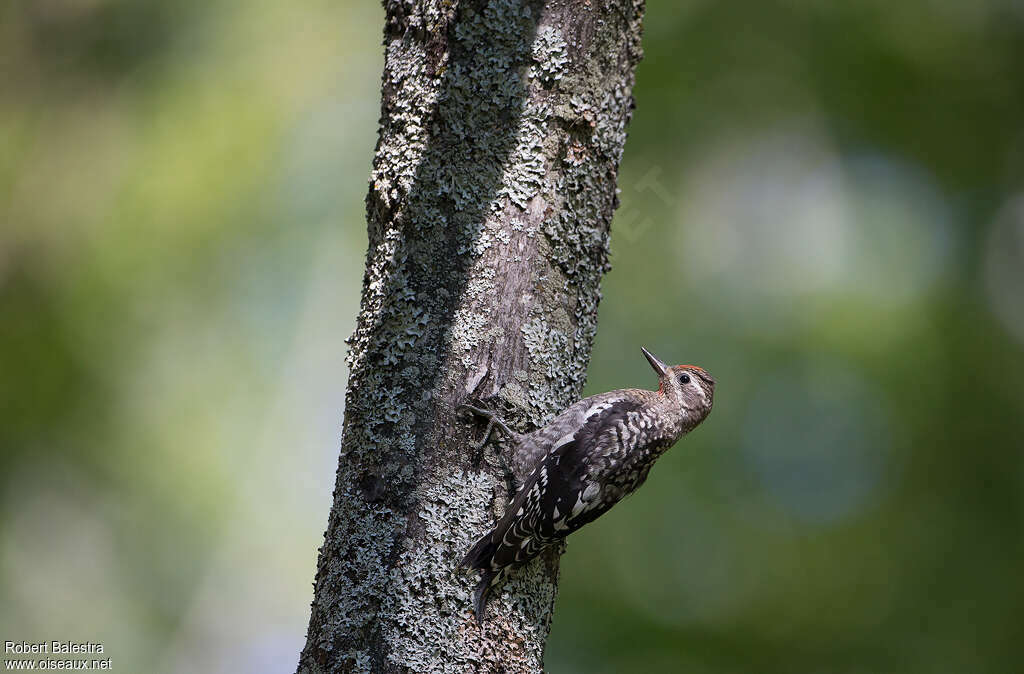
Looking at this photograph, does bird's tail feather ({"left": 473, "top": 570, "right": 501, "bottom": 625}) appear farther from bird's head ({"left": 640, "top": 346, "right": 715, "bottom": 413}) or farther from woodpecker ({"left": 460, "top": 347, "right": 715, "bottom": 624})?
bird's head ({"left": 640, "top": 346, "right": 715, "bottom": 413})

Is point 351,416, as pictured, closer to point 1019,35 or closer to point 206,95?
point 206,95

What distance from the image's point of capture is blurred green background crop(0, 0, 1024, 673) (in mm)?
6742

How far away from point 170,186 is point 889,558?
279 inches

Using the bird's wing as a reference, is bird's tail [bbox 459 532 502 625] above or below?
below

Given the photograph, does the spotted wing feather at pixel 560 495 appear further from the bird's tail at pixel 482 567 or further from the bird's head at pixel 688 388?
the bird's head at pixel 688 388

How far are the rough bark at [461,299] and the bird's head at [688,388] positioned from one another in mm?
1193

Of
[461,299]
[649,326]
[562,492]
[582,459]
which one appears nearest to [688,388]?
[582,459]

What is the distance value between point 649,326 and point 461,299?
487 cm

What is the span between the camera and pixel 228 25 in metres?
8.02

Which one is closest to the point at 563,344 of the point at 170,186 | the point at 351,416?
the point at 351,416

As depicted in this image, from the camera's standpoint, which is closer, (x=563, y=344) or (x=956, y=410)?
(x=563, y=344)

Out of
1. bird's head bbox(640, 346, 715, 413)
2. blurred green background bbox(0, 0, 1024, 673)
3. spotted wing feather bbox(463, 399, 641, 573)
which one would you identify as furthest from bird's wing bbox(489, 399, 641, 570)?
blurred green background bbox(0, 0, 1024, 673)

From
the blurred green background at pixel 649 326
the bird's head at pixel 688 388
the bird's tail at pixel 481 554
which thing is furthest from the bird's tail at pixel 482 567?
the blurred green background at pixel 649 326

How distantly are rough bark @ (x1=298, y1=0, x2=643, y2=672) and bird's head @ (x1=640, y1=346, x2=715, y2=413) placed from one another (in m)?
1.19
